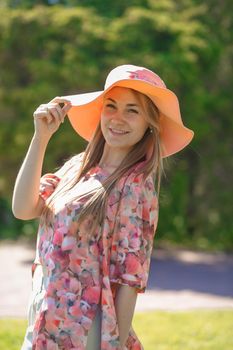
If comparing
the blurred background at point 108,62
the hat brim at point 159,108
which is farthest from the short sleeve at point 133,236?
the blurred background at point 108,62

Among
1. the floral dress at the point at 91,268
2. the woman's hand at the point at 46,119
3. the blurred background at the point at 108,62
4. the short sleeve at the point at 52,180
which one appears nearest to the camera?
the floral dress at the point at 91,268

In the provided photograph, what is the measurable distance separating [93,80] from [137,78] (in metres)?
7.12

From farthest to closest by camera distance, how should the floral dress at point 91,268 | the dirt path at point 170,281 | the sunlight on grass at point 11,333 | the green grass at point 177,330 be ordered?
1. the dirt path at point 170,281
2. the green grass at point 177,330
3. the sunlight on grass at point 11,333
4. the floral dress at point 91,268

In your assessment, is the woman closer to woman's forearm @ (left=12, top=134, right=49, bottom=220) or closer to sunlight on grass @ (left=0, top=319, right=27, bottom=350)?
woman's forearm @ (left=12, top=134, right=49, bottom=220)

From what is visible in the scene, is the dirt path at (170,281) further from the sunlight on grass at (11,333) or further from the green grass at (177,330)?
the green grass at (177,330)

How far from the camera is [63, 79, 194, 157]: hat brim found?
2.43 meters

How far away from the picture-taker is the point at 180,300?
294 inches

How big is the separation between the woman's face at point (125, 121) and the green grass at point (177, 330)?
289cm

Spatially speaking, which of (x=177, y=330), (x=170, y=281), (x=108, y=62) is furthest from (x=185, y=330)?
(x=108, y=62)

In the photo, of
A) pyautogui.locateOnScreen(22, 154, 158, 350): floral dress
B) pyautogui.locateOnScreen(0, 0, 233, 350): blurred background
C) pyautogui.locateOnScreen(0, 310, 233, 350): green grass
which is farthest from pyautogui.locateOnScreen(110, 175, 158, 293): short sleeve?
pyautogui.locateOnScreen(0, 0, 233, 350): blurred background

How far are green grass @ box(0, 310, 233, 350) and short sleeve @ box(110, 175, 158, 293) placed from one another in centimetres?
289

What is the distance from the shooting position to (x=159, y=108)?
250 cm

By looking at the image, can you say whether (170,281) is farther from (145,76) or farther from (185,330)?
(145,76)

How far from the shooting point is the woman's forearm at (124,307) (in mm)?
2266
